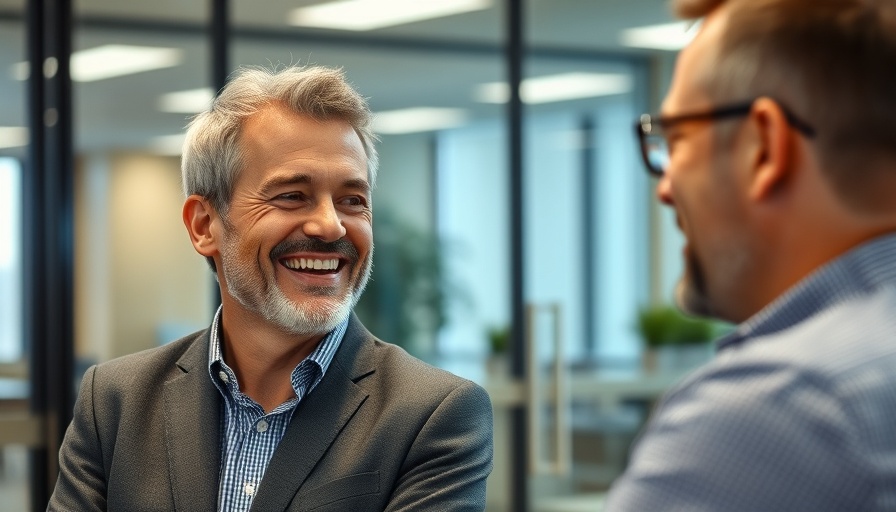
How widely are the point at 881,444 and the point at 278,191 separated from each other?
4.21ft

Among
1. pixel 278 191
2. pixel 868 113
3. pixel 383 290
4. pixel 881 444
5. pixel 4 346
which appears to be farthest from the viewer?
pixel 383 290

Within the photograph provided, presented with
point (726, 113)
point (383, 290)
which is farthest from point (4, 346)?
point (726, 113)

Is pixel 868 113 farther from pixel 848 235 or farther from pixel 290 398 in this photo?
pixel 290 398

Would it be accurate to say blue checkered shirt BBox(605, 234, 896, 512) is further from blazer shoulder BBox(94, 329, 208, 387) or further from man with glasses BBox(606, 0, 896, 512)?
blazer shoulder BBox(94, 329, 208, 387)

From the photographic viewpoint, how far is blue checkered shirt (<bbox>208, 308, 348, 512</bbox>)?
1.80 metres

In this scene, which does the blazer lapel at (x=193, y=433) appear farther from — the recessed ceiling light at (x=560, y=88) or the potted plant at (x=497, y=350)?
the recessed ceiling light at (x=560, y=88)

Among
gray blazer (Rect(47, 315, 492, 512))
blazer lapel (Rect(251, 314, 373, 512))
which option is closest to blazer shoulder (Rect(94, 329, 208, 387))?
gray blazer (Rect(47, 315, 492, 512))

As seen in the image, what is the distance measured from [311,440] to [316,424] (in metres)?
0.03

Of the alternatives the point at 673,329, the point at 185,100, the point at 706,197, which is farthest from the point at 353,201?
the point at 673,329

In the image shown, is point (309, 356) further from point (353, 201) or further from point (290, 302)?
point (353, 201)

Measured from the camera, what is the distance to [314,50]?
473 cm

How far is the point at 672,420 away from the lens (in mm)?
840

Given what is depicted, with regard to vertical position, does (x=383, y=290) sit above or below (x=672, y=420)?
below

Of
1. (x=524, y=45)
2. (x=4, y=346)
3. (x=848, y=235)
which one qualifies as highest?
(x=524, y=45)
